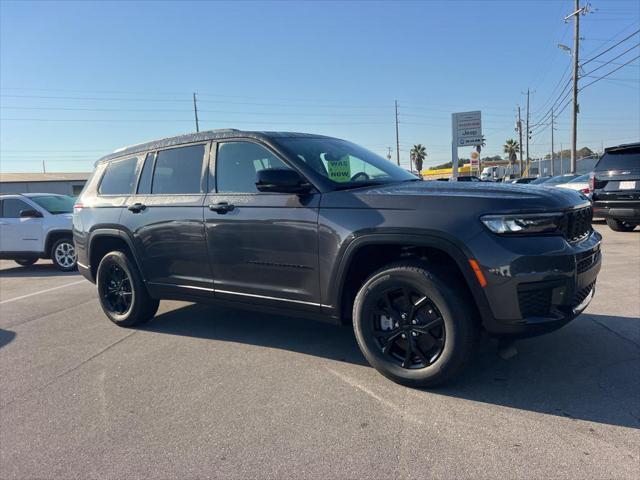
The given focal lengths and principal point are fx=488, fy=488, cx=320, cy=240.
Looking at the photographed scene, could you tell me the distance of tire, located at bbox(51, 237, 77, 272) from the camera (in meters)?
9.91

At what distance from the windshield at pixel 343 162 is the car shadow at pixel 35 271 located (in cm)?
720

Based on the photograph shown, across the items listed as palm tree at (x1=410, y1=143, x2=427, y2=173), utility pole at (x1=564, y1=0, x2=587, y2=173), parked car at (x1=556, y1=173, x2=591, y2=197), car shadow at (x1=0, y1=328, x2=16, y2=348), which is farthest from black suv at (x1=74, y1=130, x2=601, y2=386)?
palm tree at (x1=410, y1=143, x2=427, y2=173)

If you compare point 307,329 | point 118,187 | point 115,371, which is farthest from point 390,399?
point 118,187

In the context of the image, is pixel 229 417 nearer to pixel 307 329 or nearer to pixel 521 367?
pixel 307 329

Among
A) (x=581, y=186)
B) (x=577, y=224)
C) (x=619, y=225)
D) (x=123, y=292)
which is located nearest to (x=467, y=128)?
(x=581, y=186)

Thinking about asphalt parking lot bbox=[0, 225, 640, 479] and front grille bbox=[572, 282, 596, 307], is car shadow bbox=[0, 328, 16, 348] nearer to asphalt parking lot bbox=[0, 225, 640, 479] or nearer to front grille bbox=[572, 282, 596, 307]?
asphalt parking lot bbox=[0, 225, 640, 479]

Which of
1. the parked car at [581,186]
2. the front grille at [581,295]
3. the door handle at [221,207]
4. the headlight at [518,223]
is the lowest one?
the front grille at [581,295]

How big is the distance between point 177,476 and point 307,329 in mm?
2419

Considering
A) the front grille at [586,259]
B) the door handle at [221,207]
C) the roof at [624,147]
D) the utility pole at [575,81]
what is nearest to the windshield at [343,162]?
the door handle at [221,207]

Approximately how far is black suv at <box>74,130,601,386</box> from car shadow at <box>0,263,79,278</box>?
18.3ft

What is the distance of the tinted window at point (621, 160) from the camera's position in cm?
973

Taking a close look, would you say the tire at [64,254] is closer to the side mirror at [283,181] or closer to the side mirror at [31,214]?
the side mirror at [31,214]

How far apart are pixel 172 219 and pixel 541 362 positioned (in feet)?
11.0

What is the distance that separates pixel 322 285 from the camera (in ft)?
11.8
